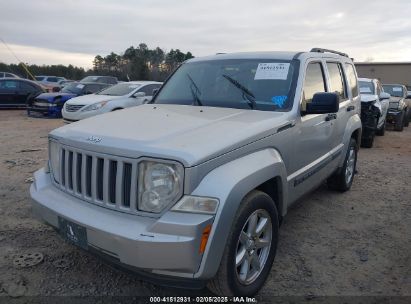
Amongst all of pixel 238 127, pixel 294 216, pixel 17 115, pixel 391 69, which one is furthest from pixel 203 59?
pixel 391 69

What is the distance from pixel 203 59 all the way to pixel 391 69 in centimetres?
4610

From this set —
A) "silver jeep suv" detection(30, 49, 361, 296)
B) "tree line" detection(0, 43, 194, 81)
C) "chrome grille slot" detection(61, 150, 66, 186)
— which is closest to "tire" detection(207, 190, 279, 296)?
"silver jeep suv" detection(30, 49, 361, 296)

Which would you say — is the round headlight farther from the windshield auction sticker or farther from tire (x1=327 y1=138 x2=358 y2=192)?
tire (x1=327 y1=138 x2=358 y2=192)

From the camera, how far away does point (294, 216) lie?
4617 millimetres

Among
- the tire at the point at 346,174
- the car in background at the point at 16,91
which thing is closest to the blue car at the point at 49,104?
the car in background at the point at 16,91

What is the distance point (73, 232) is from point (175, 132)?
3.27ft

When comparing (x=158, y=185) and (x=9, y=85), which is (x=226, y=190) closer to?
(x=158, y=185)

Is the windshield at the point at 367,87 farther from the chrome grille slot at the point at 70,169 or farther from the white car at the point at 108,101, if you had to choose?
the chrome grille slot at the point at 70,169

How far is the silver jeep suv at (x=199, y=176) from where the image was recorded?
2.32 m

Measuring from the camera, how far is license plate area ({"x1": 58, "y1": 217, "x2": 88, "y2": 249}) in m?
2.58

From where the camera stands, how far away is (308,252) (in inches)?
146

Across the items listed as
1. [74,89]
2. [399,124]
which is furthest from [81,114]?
[399,124]

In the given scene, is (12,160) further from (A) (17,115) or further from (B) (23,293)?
(A) (17,115)

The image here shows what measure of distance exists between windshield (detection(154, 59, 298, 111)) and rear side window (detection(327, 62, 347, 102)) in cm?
104
